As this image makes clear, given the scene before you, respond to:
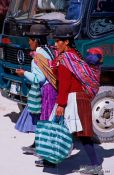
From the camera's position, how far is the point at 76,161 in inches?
255

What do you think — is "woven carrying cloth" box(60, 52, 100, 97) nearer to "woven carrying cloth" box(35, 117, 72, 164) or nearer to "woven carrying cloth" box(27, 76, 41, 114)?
"woven carrying cloth" box(35, 117, 72, 164)

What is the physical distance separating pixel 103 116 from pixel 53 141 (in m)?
1.81

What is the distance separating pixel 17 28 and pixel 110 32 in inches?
58.0

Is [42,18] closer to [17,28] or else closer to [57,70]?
[17,28]

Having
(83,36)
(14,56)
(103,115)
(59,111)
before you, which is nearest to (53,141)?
(59,111)

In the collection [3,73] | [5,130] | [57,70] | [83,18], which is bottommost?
[5,130]

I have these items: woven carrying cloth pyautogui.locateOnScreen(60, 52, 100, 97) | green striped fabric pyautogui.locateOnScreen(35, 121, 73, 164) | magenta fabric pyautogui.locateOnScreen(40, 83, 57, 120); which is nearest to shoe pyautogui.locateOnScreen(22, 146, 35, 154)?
magenta fabric pyautogui.locateOnScreen(40, 83, 57, 120)

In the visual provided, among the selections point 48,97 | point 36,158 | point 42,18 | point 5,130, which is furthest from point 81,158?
point 42,18

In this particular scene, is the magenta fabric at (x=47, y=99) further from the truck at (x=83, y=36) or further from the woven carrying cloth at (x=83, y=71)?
the truck at (x=83, y=36)

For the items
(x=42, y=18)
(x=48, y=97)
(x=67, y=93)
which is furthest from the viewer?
(x=42, y=18)

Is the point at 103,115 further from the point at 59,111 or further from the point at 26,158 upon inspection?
the point at 59,111

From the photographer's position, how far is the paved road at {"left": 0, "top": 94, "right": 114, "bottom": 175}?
6.06 m

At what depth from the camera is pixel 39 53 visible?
19.8ft

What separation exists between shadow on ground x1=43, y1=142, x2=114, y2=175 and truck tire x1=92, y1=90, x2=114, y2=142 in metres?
0.23
